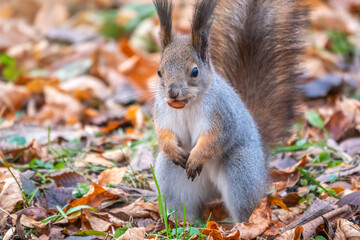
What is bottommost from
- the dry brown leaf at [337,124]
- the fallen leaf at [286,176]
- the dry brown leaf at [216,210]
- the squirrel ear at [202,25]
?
the dry brown leaf at [216,210]

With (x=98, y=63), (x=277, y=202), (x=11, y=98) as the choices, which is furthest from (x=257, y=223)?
(x=98, y=63)

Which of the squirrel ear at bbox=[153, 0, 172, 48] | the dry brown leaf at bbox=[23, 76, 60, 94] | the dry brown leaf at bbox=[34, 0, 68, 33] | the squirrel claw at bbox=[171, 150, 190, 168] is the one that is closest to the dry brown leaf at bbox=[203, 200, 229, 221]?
the squirrel claw at bbox=[171, 150, 190, 168]

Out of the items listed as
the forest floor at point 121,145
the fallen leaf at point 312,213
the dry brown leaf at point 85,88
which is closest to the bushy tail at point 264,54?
the forest floor at point 121,145

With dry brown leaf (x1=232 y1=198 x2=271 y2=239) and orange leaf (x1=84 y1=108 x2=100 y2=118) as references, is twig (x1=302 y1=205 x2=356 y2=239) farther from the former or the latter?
orange leaf (x1=84 y1=108 x2=100 y2=118)

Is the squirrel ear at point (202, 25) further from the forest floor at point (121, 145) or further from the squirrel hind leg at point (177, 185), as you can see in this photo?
the squirrel hind leg at point (177, 185)

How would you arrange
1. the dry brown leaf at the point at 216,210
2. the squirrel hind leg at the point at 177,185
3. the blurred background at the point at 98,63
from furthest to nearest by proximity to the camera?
the blurred background at the point at 98,63 → the dry brown leaf at the point at 216,210 → the squirrel hind leg at the point at 177,185

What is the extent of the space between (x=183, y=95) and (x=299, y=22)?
109 cm

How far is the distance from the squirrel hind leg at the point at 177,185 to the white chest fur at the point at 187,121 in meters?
0.17

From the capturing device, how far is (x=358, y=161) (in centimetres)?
316

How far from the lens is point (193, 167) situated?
8.56ft

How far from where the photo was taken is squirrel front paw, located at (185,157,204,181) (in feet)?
8.54

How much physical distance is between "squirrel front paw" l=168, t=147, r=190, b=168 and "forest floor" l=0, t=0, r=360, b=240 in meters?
0.22

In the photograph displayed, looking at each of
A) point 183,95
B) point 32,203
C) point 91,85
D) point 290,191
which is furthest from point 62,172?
point 91,85

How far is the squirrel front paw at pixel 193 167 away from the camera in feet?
8.54
